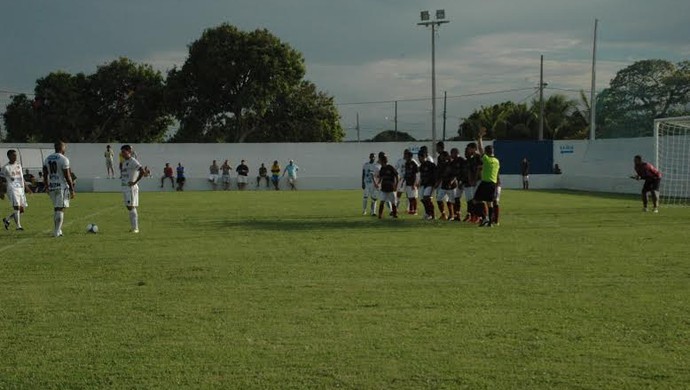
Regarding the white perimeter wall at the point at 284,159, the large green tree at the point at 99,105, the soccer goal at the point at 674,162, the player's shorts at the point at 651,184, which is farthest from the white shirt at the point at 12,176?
the large green tree at the point at 99,105

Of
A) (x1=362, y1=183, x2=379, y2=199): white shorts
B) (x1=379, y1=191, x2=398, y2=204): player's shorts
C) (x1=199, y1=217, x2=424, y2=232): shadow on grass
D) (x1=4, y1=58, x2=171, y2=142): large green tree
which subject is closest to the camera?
(x1=199, y1=217, x2=424, y2=232): shadow on grass

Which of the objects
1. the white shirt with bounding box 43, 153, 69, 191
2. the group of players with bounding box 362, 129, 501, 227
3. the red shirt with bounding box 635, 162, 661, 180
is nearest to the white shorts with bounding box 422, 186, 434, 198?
the group of players with bounding box 362, 129, 501, 227

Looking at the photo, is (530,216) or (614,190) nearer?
(530,216)

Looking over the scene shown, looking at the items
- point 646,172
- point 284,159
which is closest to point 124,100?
point 284,159

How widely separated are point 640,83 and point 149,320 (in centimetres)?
4925

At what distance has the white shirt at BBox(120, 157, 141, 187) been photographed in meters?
16.8

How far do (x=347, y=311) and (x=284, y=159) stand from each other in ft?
131

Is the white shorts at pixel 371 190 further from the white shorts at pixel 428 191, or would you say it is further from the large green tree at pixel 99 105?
the large green tree at pixel 99 105

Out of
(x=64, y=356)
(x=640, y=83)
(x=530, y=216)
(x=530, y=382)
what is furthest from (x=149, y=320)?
(x=640, y=83)

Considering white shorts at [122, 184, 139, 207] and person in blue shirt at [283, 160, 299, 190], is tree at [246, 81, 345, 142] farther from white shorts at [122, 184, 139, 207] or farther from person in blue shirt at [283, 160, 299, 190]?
white shorts at [122, 184, 139, 207]

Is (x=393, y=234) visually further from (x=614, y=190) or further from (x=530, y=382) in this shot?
(x=614, y=190)

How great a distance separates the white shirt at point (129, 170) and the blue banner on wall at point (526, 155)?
3300 cm

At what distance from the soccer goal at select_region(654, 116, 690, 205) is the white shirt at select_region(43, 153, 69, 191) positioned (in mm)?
22554

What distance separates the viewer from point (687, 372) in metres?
5.79
